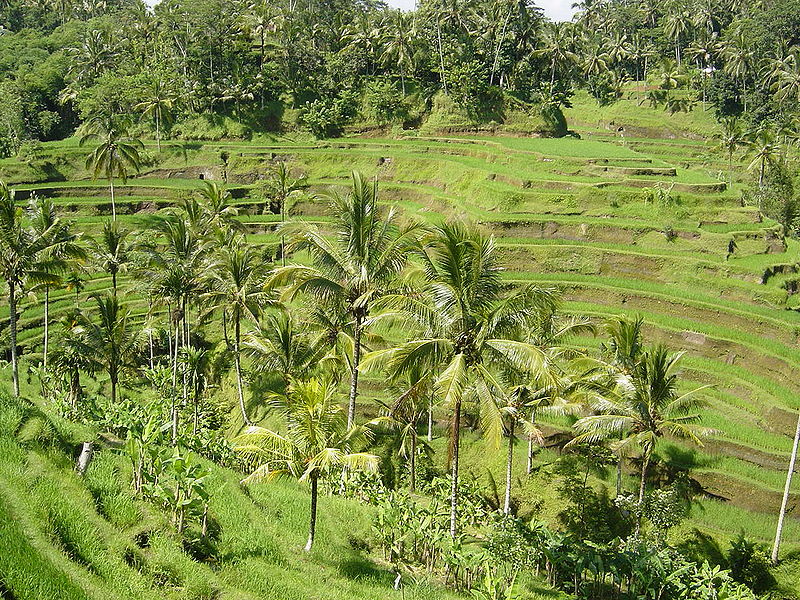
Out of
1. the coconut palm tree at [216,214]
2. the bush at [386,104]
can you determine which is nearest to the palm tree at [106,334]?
the coconut palm tree at [216,214]

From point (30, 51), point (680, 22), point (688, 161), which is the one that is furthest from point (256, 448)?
point (680, 22)

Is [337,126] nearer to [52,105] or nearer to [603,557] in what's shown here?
[52,105]

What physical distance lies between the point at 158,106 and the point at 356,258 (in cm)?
4165

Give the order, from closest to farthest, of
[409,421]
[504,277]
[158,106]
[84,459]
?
1. [84,459]
2. [409,421]
3. [504,277]
4. [158,106]

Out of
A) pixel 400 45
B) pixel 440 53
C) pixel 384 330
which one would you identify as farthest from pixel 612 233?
pixel 400 45

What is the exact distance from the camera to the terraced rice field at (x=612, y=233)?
22.5 metres

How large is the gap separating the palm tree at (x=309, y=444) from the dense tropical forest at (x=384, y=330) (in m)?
0.08

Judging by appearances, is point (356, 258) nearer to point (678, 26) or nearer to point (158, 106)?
point (158, 106)

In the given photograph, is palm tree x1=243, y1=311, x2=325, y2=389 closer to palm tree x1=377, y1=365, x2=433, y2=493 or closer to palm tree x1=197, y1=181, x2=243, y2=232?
A: palm tree x1=377, y1=365, x2=433, y2=493

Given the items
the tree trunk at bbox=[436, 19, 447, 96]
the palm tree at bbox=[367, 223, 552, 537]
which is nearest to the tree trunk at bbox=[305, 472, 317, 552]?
the palm tree at bbox=[367, 223, 552, 537]

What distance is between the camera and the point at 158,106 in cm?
5159

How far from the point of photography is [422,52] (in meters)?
58.1

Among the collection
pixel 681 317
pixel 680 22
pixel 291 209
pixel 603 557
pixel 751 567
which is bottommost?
pixel 751 567

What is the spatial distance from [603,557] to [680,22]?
83127 millimetres
